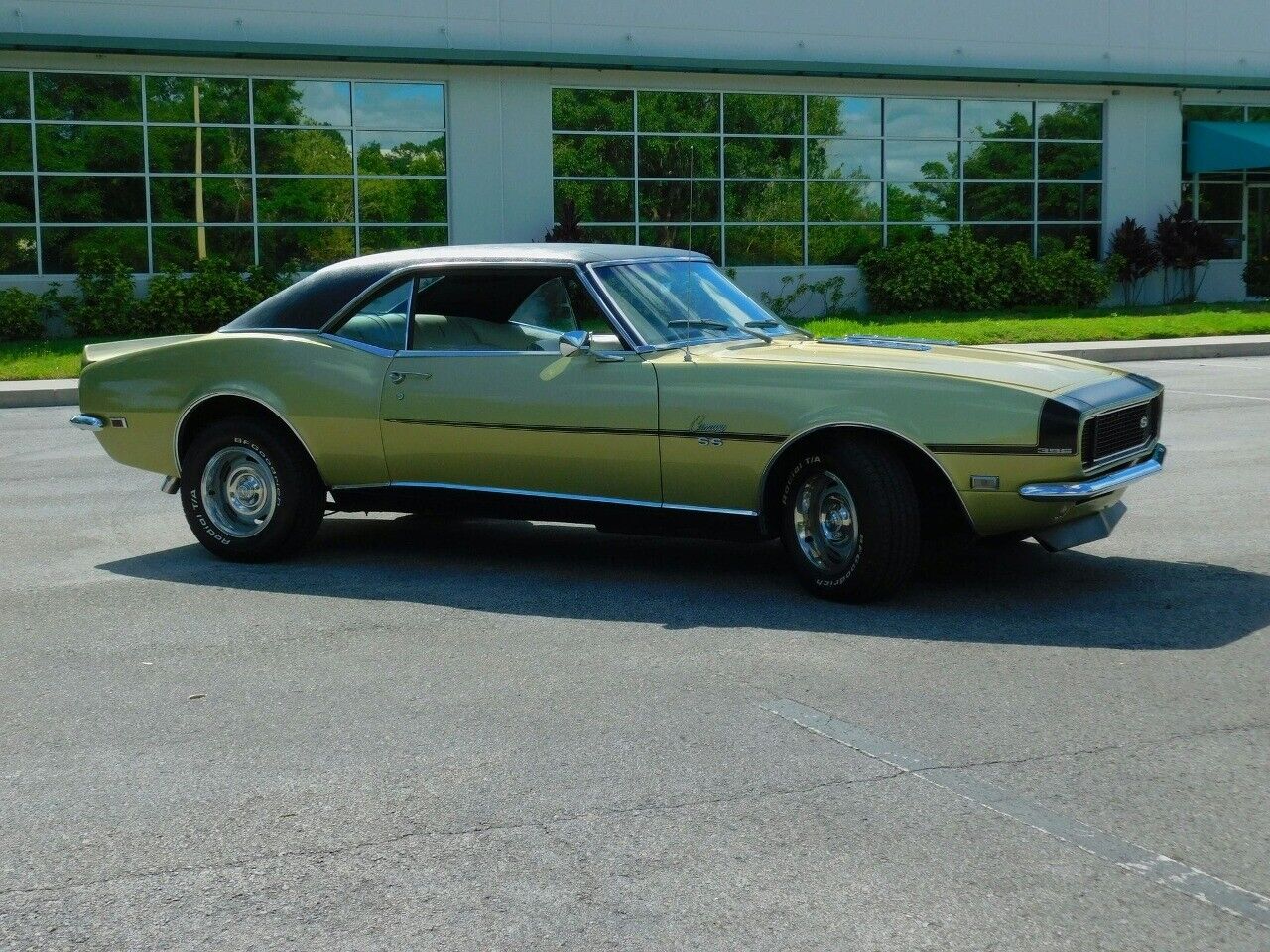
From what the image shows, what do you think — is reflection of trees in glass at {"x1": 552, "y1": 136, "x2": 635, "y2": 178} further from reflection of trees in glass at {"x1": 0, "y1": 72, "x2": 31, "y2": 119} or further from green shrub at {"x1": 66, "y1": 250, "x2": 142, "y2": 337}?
reflection of trees in glass at {"x1": 0, "y1": 72, "x2": 31, "y2": 119}

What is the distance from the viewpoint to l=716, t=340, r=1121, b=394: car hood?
22.0 feet

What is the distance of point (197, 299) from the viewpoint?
79.5 feet

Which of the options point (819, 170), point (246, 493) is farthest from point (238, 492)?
point (819, 170)

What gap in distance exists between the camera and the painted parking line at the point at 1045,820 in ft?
12.3

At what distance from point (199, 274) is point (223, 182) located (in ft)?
6.42

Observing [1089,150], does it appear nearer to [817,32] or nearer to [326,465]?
[817,32]

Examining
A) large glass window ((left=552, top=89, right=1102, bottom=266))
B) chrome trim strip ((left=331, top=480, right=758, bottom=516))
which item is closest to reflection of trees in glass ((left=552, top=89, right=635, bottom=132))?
large glass window ((left=552, top=89, right=1102, bottom=266))

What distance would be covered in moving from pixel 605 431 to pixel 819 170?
2269 cm

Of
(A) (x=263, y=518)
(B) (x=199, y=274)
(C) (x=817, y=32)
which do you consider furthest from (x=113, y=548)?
(C) (x=817, y=32)

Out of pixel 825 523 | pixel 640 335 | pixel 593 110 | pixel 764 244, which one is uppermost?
pixel 593 110

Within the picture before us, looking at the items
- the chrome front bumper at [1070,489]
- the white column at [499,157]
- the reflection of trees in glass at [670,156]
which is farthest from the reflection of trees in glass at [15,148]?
the chrome front bumper at [1070,489]

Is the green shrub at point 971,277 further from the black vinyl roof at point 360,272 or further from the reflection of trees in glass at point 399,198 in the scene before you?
the black vinyl roof at point 360,272

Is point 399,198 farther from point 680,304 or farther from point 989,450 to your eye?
point 989,450

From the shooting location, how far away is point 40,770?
4785 millimetres
